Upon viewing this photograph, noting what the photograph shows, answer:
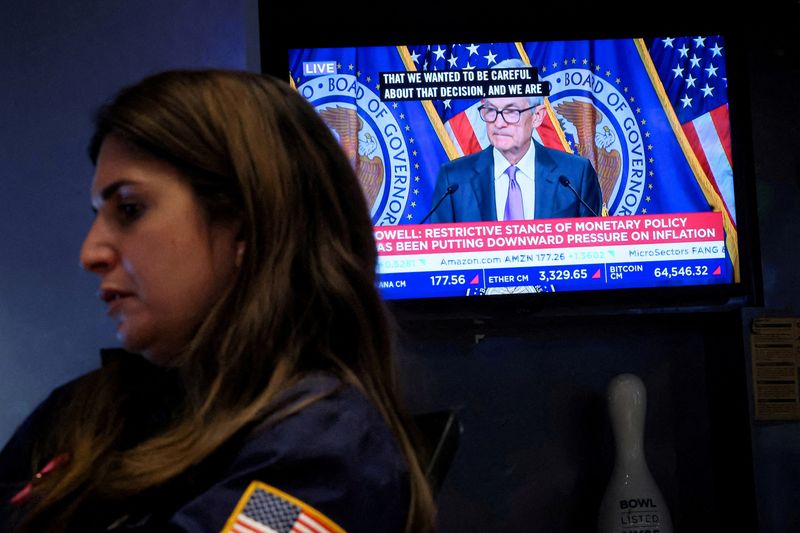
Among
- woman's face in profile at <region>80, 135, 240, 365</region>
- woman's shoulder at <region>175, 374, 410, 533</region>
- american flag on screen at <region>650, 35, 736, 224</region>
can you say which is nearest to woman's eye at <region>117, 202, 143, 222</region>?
woman's face in profile at <region>80, 135, 240, 365</region>

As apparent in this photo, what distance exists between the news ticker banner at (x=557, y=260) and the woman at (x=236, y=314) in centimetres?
124

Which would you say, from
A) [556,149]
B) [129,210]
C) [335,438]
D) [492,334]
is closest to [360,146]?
[556,149]

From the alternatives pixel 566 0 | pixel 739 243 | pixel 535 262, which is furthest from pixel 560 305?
pixel 566 0

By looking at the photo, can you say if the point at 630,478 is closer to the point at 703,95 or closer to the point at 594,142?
the point at 594,142

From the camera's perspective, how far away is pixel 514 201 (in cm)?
235

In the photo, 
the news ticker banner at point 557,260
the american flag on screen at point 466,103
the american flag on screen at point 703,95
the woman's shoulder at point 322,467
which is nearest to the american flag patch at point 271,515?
the woman's shoulder at point 322,467

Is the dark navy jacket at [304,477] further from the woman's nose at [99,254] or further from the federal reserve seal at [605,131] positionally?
the federal reserve seal at [605,131]

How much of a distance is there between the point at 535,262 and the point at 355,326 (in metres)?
1.35

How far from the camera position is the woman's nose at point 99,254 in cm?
101

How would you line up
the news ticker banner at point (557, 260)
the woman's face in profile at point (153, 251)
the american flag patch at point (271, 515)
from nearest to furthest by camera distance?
the american flag patch at point (271, 515)
the woman's face in profile at point (153, 251)
the news ticker banner at point (557, 260)

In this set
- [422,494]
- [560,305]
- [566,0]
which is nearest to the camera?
[422,494]

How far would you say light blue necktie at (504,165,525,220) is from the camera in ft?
7.70

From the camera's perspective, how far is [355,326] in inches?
41.4

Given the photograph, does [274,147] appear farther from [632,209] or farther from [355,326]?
[632,209]
